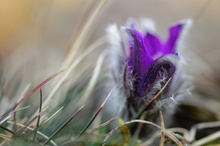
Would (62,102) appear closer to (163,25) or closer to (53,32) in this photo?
(53,32)

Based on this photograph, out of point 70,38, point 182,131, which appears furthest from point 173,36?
point 70,38

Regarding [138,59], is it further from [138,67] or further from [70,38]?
[70,38]

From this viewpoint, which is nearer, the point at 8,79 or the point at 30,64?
the point at 8,79

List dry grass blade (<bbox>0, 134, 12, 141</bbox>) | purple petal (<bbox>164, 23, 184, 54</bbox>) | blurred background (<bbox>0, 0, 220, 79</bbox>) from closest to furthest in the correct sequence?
dry grass blade (<bbox>0, 134, 12, 141</bbox>) → purple petal (<bbox>164, 23, 184, 54</bbox>) → blurred background (<bbox>0, 0, 220, 79</bbox>)

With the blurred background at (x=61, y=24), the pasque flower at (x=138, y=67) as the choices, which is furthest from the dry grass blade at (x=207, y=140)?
the blurred background at (x=61, y=24)

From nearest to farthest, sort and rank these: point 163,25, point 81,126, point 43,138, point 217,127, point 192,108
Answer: point 43,138
point 81,126
point 217,127
point 192,108
point 163,25

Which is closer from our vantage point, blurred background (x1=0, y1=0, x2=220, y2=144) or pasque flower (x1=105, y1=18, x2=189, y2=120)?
pasque flower (x1=105, y1=18, x2=189, y2=120)

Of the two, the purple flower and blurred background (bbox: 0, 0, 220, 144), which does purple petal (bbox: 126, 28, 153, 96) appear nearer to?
the purple flower

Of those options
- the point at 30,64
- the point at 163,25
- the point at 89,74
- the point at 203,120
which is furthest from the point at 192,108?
the point at 163,25

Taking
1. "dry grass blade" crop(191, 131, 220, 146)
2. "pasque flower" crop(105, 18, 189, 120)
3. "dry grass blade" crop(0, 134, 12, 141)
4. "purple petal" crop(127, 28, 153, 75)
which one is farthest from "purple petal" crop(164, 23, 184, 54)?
"dry grass blade" crop(0, 134, 12, 141)
